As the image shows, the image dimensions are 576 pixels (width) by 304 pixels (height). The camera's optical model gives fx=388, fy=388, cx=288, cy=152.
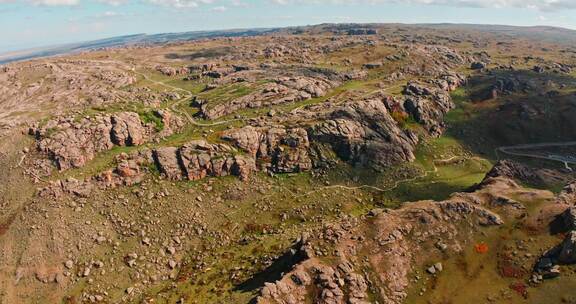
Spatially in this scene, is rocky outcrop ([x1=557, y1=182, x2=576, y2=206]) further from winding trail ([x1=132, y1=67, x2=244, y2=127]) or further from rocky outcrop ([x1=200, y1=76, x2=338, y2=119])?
rocky outcrop ([x1=200, y1=76, x2=338, y2=119])

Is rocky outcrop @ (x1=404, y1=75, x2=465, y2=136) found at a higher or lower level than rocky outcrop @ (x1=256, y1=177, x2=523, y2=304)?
higher

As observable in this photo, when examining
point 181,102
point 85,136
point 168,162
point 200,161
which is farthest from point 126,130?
point 181,102

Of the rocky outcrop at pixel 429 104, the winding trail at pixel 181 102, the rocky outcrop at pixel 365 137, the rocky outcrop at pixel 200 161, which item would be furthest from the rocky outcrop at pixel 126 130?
the rocky outcrop at pixel 429 104

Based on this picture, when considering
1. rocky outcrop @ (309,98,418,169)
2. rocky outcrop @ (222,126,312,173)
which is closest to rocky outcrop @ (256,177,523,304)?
rocky outcrop @ (309,98,418,169)

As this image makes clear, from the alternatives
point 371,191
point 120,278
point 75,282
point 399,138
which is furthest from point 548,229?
point 75,282

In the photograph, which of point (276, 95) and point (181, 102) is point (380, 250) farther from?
point (181, 102)

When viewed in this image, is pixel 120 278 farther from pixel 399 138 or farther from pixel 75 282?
pixel 399 138

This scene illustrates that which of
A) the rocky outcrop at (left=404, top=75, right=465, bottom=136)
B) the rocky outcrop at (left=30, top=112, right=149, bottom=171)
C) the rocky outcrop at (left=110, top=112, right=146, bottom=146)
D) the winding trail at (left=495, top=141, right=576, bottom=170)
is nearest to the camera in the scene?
the rocky outcrop at (left=30, top=112, right=149, bottom=171)
